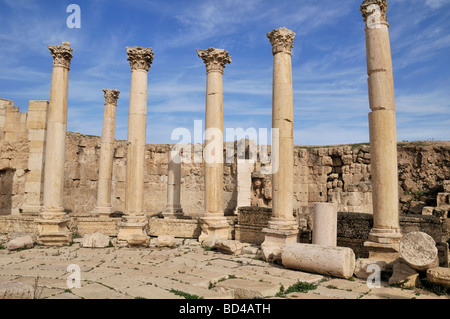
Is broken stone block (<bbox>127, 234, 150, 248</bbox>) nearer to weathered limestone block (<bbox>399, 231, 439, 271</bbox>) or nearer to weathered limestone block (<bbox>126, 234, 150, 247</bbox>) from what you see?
weathered limestone block (<bbox>126, 234, 150, 247</bbox>)

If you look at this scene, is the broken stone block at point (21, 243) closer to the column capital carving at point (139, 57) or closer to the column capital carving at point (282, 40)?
the column capital carving at point (139, 57)

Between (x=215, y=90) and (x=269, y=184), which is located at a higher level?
(x=215, y=90)

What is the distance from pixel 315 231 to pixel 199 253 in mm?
3875

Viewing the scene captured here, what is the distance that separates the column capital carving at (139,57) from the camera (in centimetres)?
1409

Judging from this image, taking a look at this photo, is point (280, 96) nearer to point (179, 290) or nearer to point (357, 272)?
point (357, 272)

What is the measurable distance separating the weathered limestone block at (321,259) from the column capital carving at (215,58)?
8155 mm

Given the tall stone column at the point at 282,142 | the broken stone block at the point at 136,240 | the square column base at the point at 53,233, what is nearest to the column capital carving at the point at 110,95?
the square column base at the point at 53,233

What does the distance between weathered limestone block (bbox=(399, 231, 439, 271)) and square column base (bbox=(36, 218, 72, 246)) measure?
11378mm

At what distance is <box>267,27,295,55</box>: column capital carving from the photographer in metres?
11.6

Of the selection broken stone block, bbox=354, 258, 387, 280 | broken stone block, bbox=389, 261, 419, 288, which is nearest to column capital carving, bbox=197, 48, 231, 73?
broken stone block, bbox=354, 258, 387, 280

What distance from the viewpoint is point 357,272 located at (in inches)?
323

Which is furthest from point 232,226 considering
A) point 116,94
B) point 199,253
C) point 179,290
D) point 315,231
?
point 116,94

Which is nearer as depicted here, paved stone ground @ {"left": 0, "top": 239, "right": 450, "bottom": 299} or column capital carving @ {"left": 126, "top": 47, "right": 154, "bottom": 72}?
paved stone ground @ {"left": 0, "top": 239, "right": 450, "bottom": 299}

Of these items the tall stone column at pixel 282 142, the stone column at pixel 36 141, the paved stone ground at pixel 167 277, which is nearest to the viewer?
the paved stone ground at pixel 167 277
